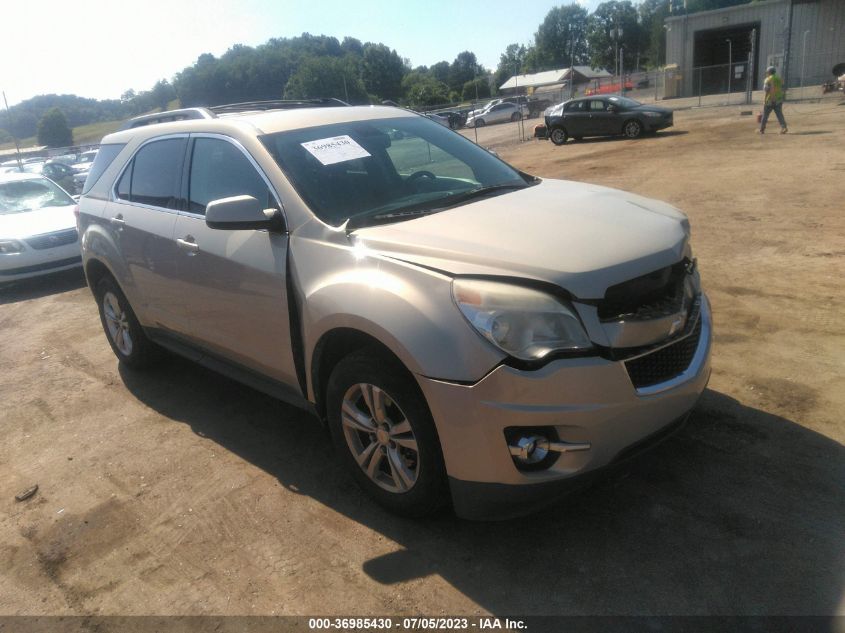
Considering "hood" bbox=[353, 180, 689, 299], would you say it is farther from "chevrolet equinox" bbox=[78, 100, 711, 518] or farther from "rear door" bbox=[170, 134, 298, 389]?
"rear door" bbox=[170, 134, 298, 389]

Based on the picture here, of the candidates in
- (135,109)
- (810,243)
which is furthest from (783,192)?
(135,109)

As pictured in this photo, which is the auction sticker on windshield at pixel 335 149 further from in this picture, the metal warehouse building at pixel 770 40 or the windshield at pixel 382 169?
the metal warehouse building at pixel 770 40

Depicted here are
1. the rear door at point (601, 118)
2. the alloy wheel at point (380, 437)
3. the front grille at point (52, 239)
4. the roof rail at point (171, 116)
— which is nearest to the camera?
the alloy wheel at point (380, 437)

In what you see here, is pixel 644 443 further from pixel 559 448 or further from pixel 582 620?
pixel 582 620

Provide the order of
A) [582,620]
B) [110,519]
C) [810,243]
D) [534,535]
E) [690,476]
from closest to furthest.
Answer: [582,620], [534,535], [690,476], [110,519], [810,243]

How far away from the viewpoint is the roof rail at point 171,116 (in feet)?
14.5

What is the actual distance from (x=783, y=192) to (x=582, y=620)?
9289 mm

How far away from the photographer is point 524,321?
8.34 feet

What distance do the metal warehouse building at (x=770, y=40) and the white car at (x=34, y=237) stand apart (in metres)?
31.8

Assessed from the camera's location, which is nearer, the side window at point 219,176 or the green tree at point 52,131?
the side window at point 219,176

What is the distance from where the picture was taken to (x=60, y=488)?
3881mm

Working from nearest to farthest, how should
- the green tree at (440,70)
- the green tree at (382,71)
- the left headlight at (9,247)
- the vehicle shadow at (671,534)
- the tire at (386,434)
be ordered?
the vehicle shadow at (671,534) → the tire at (386,434) → the left headlight at (9,247) → the green tree at (382,71) → the green tree at (440,70)

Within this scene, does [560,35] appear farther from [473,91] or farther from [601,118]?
[601,118]

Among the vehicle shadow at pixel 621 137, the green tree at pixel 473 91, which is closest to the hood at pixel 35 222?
the vehicle shadow at pixel 621 137
